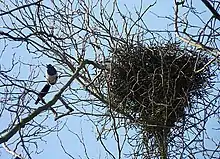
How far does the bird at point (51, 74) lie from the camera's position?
362 centimetres

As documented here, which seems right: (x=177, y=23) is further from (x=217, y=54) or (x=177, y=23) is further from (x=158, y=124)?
(x=158, y=124)

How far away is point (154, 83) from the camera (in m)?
3.65

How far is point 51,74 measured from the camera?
3.76 metres

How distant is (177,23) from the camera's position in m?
2.47

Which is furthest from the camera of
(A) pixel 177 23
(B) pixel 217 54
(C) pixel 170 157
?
(C) pixel 170 157

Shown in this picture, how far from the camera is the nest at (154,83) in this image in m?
3.64

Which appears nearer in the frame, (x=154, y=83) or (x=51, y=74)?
(x=154, y=83)

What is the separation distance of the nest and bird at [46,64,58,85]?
0.42m

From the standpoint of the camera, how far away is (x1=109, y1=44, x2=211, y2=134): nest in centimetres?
364

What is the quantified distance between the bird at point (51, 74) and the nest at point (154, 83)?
1.38ft

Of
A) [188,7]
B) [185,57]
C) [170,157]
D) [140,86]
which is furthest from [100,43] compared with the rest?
[188,7]

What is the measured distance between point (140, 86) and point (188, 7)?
1249 millimetres

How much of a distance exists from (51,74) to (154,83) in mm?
768

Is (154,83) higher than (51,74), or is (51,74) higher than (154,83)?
(154,83)
